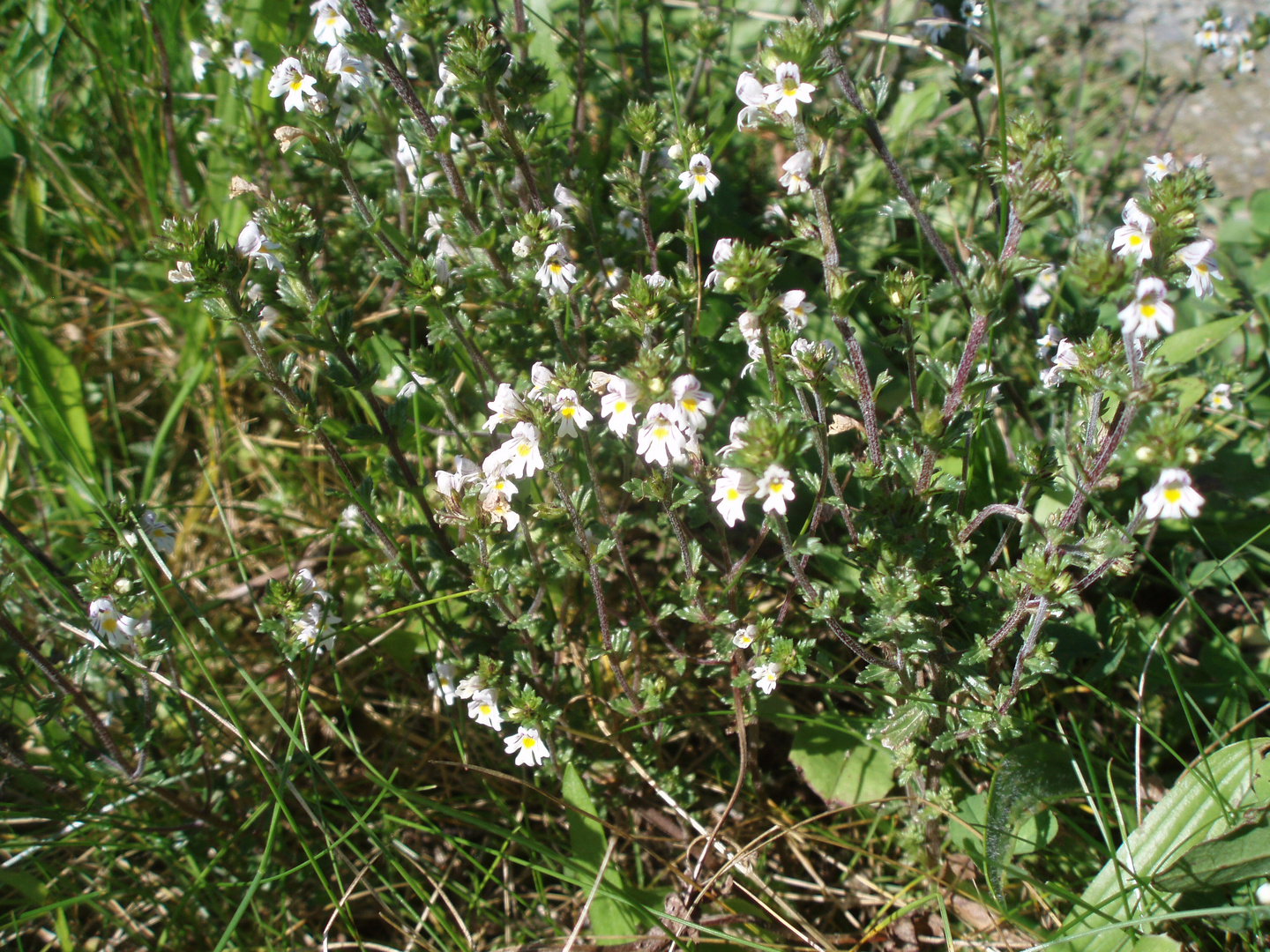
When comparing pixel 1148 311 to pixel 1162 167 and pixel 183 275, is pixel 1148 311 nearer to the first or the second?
pixel 1162 167

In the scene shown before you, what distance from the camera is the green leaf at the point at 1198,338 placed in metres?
3.56

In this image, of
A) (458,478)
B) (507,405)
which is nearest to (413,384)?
(458,478)

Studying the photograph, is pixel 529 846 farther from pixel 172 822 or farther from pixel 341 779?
pixel 172 822

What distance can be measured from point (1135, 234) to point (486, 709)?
2407 mm

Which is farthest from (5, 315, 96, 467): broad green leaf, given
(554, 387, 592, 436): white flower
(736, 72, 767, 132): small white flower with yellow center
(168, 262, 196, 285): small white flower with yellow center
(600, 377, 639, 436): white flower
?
(736, 72, 767, 132): small white flower with yellow center

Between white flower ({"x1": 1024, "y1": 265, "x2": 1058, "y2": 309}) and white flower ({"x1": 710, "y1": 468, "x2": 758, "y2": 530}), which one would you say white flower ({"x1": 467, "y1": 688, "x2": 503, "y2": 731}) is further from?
white flower ({"x1": 1024, "y1": 265, "x2": 1058, "y2": 309})

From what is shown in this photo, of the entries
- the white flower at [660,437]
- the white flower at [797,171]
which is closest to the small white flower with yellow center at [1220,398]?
the white flower at [797,171]

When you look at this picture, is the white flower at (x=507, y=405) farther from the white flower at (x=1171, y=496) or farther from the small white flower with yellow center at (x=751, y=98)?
the white flower at (x=1171, y=496)

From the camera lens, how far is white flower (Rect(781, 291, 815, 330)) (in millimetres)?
2500

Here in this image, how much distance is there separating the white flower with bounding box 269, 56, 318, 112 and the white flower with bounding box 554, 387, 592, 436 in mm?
1415

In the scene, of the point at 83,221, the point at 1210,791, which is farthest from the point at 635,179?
the point at 83,221

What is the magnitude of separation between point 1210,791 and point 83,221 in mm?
5922

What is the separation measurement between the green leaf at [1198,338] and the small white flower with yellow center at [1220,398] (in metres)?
0.17

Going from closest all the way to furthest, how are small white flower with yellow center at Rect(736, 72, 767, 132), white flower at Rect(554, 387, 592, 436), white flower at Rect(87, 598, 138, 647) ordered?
small white flower with yellow center at Rect(736, 72, 767, 132) < white flower at Rect(554, 387, 592, 436) < white flower at Rect(87, 598, 138, 647)
